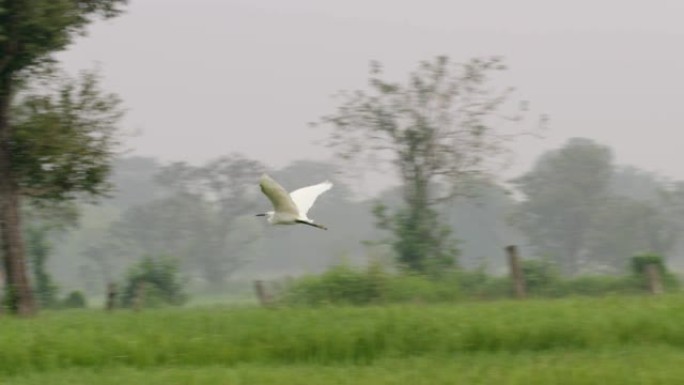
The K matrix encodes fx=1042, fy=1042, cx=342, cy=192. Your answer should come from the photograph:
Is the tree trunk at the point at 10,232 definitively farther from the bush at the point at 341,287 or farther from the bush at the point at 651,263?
the bush at the point at 651,263

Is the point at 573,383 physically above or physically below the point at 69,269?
above

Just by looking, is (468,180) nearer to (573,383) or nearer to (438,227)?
(438,227)

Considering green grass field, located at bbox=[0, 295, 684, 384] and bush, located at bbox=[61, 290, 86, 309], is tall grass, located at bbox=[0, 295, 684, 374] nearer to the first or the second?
green grass field, located at bbox=[0, 295, 684, 384]

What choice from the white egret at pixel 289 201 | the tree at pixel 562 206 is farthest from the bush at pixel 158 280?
the tree at pixel 562 206

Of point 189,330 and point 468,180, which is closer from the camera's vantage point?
point 189,330

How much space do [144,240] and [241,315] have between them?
49.5m

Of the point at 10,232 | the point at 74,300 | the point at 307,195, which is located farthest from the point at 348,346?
the point at 74,300

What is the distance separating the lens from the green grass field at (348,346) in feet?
33.7

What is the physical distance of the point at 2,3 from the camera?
17.5 metres

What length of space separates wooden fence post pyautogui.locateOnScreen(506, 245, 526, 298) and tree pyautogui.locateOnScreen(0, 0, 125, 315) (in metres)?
8.65

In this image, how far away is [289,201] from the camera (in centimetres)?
1182

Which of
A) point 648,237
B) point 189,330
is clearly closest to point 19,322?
point 189,330

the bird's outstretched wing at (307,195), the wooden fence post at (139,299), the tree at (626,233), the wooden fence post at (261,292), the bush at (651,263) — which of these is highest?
the bird's outstretched wing at (307,195)

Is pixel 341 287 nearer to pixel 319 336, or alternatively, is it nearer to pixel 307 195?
pixel 307 195
